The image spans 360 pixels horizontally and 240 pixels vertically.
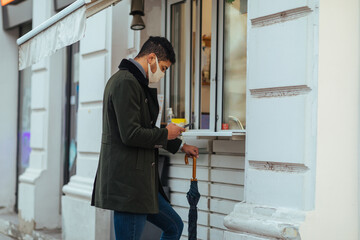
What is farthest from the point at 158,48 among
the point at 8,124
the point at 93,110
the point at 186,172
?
the point at 8,124

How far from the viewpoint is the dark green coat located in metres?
2.98

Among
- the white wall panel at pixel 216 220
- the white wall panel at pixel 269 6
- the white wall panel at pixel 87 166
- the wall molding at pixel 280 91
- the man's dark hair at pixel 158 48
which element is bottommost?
the white wall panel at pixel 216 220

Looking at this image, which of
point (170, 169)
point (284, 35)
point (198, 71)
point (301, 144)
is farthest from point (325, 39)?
point (170, 169)

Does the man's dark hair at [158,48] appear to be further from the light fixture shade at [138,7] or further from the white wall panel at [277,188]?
the light fixture shade at [138,7]

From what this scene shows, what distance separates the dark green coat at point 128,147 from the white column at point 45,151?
3.92 m

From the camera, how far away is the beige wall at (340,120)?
10.7 feet

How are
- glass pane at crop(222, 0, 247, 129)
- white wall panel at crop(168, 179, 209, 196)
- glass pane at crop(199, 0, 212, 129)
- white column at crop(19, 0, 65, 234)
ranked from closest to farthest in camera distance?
1. glass pane at crop(222, 0, 247, 129)
2. white wall panel at crop(168, 179, 209, 196)
3. glass pane at crop(199, 0, 212, 129)
4. white column at crop(19, 0, 65, 234)

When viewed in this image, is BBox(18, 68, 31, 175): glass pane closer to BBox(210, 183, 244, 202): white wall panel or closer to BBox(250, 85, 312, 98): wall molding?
BBox(210, 183, 244, 202): white wall panel

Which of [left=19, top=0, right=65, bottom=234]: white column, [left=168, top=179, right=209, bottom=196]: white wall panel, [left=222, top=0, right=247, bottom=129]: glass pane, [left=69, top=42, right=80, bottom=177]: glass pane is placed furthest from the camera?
[left=69, top=42, right=80, bottom=177]: glass pane

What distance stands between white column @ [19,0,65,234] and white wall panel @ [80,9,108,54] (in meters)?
1.26

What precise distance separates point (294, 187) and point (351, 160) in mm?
516

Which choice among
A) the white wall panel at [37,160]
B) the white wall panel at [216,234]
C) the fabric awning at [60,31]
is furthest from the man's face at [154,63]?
the white wall panel at [37,160]

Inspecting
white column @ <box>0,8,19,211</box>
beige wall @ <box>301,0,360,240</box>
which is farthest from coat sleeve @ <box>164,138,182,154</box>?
white column @ <box>0,8,19,211</box>

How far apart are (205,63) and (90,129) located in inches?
65.7
